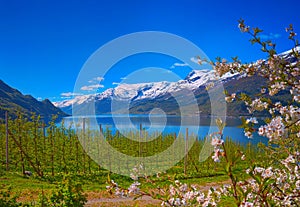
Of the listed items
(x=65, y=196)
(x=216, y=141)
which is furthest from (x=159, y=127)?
(x=216, y=141)

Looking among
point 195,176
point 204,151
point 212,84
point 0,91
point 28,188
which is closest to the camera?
point 212,84

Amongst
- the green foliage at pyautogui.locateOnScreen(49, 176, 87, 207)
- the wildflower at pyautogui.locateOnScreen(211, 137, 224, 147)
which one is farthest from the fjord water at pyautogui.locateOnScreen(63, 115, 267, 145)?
the green foliage at pyautogui.locateOnScreen(49, 176, 87, 207)

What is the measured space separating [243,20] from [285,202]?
203 cm

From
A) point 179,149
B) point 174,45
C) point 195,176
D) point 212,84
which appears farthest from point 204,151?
A: point 212,84

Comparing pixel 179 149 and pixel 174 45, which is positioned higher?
pixel 174 45

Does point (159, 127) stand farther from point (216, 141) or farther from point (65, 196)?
point (216, 141)

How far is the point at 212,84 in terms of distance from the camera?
4129mm

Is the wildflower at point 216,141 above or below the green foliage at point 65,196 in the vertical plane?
above

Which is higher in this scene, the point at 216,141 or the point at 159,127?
the point at 159,127

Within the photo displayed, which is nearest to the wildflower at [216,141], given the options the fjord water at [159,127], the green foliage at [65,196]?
the fjord water at [159,127]

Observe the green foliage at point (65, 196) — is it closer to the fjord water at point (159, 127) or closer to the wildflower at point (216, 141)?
the fjord water at point (159, 127)

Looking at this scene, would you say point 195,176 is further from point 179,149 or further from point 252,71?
point 252,71

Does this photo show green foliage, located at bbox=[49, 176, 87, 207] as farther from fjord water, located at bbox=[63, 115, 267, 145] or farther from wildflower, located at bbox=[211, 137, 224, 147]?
wildflower, located at bbox=[211, 137, 224, 147]

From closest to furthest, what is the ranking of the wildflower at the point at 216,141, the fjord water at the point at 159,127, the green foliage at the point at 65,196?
the wildflower at the point at 216,141 → the green foliage at the point at 65,196 → the fjord water at the point at 159,127
